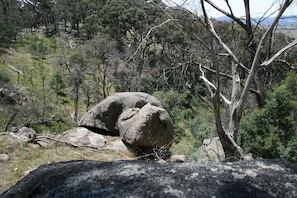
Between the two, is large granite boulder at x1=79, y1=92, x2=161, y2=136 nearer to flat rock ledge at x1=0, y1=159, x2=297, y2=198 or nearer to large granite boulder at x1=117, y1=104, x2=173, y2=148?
large granite boulder at x1=117, y1=104, x2=173, y2=148

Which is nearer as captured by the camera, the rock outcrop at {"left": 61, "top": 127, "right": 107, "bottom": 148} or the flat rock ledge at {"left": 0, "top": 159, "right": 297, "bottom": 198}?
the flat rock ledge at {"left": 0, "top": 159, "right": 297, "bottom": 198}

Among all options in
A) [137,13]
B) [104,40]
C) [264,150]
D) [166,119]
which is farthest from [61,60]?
[264,150]

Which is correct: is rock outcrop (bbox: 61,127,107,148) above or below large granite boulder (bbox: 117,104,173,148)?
below

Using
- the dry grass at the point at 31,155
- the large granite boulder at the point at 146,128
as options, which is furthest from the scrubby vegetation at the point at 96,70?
the dry grass at the point at 31,155

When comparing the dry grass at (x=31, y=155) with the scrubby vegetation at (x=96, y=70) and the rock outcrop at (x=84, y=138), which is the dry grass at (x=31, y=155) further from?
the scrubby vegetation at (x=96, y=70)

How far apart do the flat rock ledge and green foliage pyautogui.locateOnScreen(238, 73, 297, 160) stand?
459 centimetres

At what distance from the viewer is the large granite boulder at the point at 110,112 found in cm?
1052

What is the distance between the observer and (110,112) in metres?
10.6

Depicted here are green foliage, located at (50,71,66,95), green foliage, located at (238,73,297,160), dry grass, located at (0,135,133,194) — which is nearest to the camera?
dry grass, located at (0,135,133,194)

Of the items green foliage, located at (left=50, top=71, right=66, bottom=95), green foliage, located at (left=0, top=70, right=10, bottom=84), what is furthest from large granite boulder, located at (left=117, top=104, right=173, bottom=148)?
green foliage, located at (left=50, top=71, right=66, bottom=95)

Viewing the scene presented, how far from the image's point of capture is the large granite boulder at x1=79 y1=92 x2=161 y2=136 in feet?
34.5

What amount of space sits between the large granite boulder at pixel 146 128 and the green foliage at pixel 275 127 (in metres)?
2.37

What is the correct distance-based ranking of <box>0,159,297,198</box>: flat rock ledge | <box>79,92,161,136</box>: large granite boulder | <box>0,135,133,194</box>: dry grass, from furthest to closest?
<box>79,92,161,136</box>: large granite boulder < <box>0,135,133,194</box>: dry grass < <box>0,159,297,198</box>: flat rock ledge

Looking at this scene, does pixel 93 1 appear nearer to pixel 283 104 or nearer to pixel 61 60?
pixel 61 60
